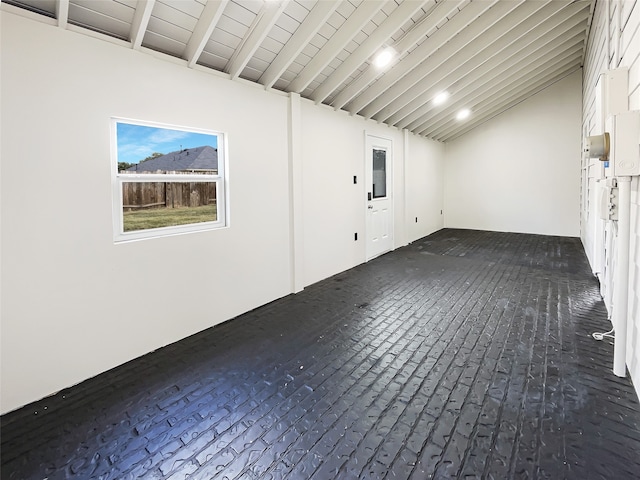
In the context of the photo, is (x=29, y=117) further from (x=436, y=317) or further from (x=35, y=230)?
(x=436, y=317)

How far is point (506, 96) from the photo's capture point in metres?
7.07

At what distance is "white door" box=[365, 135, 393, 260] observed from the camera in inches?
233

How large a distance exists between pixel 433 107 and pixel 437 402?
17.7 feet

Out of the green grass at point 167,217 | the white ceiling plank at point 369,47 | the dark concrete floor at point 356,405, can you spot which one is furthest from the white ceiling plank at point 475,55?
the green grass at point 167,217

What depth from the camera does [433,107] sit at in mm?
6270

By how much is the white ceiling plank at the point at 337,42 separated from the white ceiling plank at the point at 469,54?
5.27 feet

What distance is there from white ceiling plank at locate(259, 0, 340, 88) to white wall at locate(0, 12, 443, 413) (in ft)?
0.78

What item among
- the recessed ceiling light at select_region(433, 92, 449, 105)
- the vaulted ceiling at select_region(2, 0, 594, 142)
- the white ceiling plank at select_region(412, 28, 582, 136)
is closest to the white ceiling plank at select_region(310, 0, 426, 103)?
the vaulted ceiling at select_region(2, 0, 594, 142)

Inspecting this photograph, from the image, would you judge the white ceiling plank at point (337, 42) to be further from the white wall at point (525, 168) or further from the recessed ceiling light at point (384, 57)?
the white wall at point (525, 168)

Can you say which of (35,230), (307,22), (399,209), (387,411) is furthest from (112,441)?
(399,209)

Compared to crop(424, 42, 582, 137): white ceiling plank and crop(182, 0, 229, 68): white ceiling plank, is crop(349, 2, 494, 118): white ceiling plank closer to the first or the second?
crop(424, 42, 582, 137): white ceiling plank

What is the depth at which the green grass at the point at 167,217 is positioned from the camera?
2809 millimetres

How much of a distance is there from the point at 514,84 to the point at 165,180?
20.7 ft

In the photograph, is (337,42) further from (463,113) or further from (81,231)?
(463,113)
